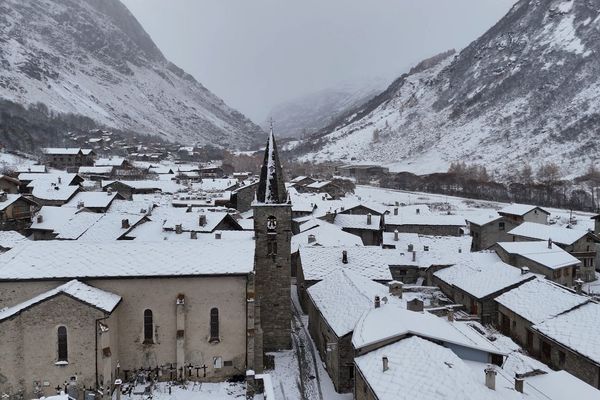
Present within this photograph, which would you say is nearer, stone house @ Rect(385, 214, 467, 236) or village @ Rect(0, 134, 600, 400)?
village @ Rect(0, 134, 600, 400)

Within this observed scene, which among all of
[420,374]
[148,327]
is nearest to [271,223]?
[148,327]

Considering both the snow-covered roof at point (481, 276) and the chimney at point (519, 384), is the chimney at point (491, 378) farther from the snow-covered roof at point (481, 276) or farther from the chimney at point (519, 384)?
the snow-covered roof at point (481, 276)

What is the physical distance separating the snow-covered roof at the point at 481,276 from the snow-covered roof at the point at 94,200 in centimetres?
4733

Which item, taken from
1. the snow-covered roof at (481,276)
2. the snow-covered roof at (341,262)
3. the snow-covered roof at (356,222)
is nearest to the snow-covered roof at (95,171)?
the snow-covered roof at (356,222)

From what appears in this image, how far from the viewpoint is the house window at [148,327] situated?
1136 inches

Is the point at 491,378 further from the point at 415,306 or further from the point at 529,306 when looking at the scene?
the point at 529,306

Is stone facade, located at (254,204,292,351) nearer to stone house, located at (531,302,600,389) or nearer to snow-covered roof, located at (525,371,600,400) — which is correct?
snow-covered roof, located at (525,371,600,400)

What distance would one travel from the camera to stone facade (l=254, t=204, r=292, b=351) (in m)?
34.9

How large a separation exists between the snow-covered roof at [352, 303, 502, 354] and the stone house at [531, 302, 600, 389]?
6.81 metres

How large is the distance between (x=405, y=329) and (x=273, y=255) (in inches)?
446

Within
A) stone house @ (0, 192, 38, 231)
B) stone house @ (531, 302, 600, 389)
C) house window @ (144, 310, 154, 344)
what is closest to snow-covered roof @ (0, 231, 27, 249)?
stone house @ (0, 192, 38, 231)

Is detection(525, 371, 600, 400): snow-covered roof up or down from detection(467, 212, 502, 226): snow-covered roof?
down

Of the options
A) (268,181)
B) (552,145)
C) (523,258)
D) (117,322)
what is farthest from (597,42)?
(117,322)

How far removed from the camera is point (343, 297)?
36.0 metres
